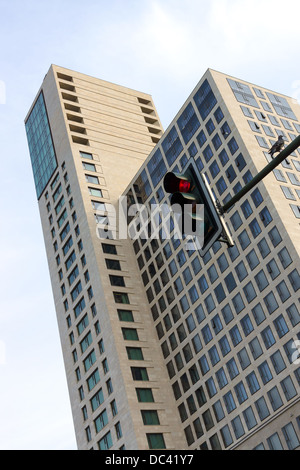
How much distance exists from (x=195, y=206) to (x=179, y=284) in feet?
207

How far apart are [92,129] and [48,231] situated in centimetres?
1847

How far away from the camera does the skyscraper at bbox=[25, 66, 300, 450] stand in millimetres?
57188

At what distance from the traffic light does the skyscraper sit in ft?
158

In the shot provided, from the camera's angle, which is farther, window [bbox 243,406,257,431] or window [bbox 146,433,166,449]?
window [bbox 146,433,166,449]

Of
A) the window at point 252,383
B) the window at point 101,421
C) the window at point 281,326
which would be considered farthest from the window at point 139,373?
the window at point 281,326

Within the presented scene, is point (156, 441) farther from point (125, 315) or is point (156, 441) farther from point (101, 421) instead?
point (125, 315)

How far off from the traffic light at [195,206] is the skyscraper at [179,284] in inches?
1895

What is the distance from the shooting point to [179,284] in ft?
232

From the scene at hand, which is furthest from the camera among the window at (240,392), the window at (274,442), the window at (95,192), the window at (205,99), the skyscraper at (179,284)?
the window at (95,192)

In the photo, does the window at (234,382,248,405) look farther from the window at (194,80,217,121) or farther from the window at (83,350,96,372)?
the window at (194,80,217,121)

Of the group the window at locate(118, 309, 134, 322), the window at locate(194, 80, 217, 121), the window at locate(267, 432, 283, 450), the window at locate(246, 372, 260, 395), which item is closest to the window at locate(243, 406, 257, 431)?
the window at locate(246, 372, 260, 395)

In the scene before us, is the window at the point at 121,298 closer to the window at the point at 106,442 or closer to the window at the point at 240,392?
the window at the point at 106,442

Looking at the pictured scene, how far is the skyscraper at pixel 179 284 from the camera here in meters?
57.2

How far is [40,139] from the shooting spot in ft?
327
